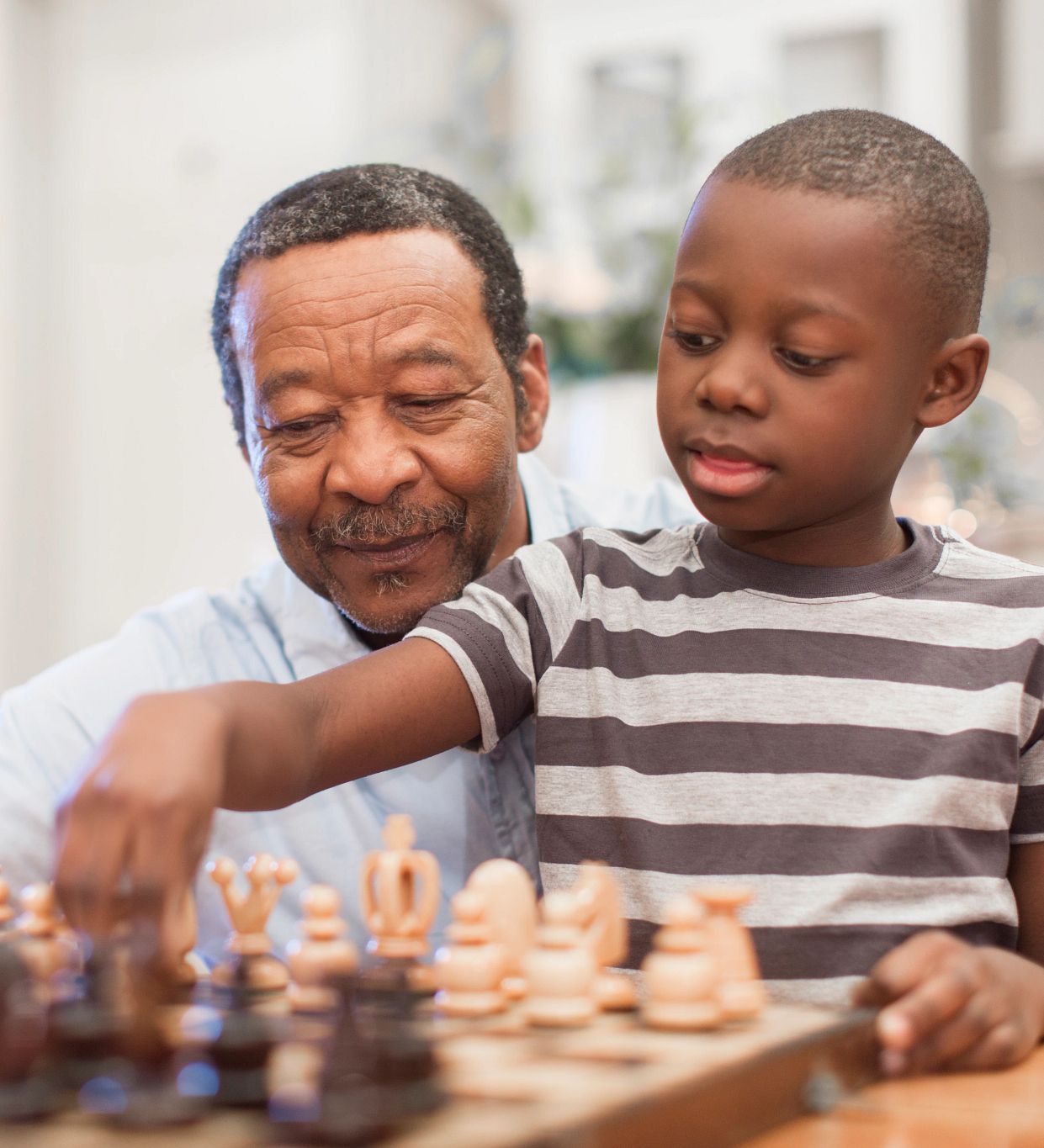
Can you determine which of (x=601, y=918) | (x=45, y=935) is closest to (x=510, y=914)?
(x=601, y=918)

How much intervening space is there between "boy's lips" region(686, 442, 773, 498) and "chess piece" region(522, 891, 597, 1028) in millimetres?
404

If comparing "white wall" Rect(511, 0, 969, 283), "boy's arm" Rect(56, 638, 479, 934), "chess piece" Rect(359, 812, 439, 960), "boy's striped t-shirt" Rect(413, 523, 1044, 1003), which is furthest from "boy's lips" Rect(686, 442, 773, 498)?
"white wall" Rect(511, 0, 969, 283)

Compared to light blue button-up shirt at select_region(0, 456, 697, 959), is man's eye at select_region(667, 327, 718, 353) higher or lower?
higher

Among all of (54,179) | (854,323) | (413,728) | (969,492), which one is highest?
(54,179)

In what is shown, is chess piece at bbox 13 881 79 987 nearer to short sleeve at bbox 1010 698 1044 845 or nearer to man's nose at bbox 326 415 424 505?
man's nose at bbox 326 415 424 505

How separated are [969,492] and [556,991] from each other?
7.99ft

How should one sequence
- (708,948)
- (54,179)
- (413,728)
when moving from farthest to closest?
(54,179)
(413,728)
(708,948)

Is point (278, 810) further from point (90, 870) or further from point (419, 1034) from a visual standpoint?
point (419, 1034)

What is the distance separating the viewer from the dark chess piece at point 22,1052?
0.59 m

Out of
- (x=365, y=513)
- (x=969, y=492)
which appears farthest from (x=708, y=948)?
(x=969, y=492)

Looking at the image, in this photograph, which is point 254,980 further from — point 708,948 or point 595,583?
point 595,583

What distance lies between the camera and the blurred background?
379 centimetres

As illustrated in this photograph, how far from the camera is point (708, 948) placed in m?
0.81

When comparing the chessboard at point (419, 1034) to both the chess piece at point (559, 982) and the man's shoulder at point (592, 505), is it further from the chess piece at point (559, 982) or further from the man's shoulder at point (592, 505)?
the man's shoulder at point (592, 505)
